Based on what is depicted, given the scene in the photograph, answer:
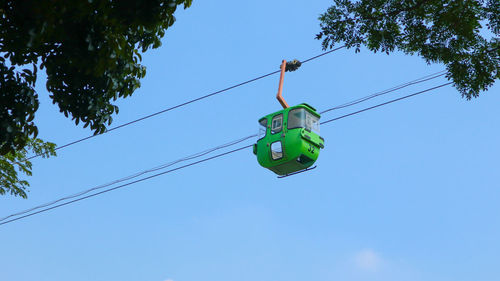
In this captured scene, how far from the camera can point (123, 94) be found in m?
11.5

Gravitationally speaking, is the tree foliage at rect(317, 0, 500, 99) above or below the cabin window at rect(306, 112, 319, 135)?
below

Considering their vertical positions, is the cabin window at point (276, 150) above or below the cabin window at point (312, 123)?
below

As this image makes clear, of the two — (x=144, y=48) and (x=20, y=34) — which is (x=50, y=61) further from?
(x=144, y=48)

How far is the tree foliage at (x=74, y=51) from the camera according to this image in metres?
8.97

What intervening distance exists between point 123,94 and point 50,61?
5.20 feet

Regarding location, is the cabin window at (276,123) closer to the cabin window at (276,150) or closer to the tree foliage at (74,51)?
the cabin window at (276,150)

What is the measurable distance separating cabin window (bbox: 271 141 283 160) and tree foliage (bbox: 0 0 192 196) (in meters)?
6.08

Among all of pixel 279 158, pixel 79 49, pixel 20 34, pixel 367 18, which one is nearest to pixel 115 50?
pixel 79 49

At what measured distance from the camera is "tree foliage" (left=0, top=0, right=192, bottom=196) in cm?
897

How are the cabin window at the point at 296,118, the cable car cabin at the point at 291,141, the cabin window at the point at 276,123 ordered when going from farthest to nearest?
the cabin window at the point at 276,123 → the cabin window at the point at 296,118 → the cable car cabin at the point at 291,141

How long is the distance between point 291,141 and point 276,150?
532mm

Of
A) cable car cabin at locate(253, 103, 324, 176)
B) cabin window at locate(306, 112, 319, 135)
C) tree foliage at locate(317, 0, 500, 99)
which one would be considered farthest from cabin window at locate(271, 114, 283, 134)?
tree foliage at locate(317, 0, 500, 99)

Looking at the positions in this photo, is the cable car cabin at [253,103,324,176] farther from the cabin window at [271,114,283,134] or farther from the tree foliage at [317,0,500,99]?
the tree foliage at [317,0,500,99]

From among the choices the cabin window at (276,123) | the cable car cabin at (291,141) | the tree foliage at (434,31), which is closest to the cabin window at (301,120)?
the cable car cabin at (291,141)
